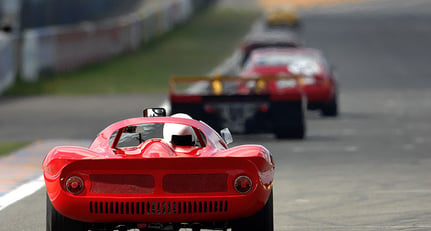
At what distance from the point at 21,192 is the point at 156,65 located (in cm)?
2916

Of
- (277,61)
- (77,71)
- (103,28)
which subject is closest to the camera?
(277,61)

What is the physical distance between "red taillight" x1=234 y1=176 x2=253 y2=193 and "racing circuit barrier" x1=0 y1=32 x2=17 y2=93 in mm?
24304

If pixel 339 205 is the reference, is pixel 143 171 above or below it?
above

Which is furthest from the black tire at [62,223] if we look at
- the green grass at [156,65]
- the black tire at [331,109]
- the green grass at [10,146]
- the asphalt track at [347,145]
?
the green grass at [156,65]

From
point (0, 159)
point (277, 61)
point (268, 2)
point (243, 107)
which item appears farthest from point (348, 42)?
point (268, 2)

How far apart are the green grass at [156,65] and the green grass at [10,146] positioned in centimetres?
1260

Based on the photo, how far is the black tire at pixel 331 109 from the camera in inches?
1013

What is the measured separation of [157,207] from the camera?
8.82 meters

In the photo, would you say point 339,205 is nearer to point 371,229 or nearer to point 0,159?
point 371,229

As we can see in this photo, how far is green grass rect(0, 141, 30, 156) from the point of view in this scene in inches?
741

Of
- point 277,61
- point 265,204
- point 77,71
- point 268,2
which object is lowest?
point 268,2

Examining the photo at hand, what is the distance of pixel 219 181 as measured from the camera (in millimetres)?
8938

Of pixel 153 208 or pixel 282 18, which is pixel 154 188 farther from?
pixel 282 18

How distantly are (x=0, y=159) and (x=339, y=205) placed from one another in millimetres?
6474
